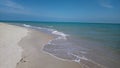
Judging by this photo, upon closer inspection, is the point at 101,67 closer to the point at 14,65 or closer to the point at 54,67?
the point at 54,67

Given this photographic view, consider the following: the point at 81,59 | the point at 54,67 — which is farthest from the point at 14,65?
the point at 81,59

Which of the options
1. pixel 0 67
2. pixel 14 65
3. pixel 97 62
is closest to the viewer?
pixel 0 67

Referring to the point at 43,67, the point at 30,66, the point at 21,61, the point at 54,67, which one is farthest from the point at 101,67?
the point at 21,61

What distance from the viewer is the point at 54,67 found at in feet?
17.2

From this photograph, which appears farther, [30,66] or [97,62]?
[97,62]

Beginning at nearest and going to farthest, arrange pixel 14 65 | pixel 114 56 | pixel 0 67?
pixel 0 67 → pixel 14 65 → pixel 114 56

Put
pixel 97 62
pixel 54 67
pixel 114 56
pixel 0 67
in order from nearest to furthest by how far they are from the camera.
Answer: pixel 0 67, pixel 54 67, pixel 97 62, pixel 114 56

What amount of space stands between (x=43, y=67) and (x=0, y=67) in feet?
4.93

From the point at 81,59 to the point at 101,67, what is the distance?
1.18 meters

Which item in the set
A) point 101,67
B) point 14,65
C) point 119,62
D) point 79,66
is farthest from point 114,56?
point 14,65

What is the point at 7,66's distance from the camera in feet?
15.4

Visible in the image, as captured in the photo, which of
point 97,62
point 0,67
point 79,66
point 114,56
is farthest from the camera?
point 114,56

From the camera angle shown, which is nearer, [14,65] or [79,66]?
[14,65]

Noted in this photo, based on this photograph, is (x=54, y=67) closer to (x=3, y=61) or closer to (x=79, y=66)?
(x=79, y=66)
